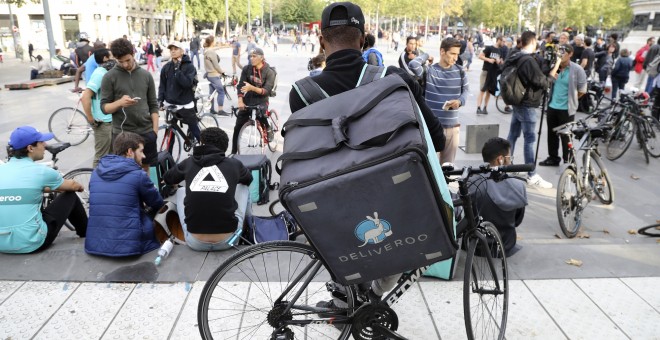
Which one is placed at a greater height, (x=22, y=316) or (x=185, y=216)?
(x=185, y=216)

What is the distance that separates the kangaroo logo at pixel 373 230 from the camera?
6.72 feet

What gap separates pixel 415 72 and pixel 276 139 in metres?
3.05

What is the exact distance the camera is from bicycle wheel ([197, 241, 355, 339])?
8.64 feet

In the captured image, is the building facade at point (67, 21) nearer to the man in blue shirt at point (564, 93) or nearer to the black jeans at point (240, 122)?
the black jeans at point (240, 122)

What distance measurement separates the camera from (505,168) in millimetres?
2695

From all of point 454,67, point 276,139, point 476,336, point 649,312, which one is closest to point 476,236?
point 476,336

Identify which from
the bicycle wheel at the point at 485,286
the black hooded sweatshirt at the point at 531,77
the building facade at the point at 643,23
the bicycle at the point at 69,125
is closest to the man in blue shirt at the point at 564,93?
the black hooded sweatshirt at the point at 531,77

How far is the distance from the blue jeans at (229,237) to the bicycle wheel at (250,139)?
3.43m

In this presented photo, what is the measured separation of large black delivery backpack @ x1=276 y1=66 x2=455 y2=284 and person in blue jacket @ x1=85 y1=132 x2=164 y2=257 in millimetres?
2554

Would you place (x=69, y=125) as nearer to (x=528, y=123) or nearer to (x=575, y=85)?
(x=528, y=123)

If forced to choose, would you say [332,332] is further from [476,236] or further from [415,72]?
[415,72]

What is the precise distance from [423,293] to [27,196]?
11.1ft

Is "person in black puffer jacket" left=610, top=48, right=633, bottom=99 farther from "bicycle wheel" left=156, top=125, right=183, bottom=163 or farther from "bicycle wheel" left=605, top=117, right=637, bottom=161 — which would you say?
"bicycle wheel" left=156, top=125, right=183, bottom=163

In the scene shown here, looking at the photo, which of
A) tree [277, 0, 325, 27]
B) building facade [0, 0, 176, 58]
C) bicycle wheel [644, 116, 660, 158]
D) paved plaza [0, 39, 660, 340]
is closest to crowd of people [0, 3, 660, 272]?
paved plaza [0, 39, 660, 340]
